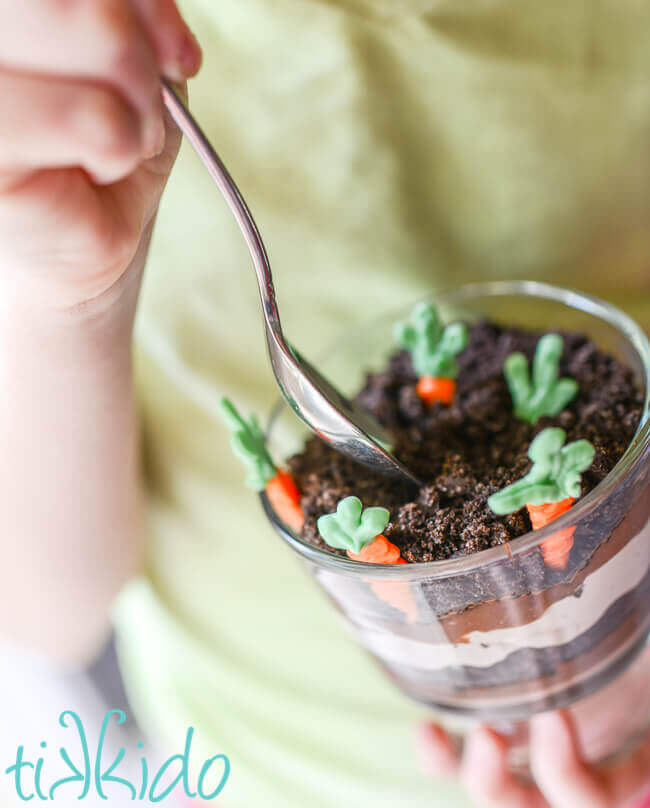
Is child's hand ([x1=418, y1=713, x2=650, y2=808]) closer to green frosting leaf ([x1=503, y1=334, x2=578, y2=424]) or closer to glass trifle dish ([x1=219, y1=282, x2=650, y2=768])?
glass trifle dish ([x1=219, y1=282, x2=650, y2=768])

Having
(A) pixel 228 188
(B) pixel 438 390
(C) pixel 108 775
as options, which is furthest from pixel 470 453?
(C) pixel 108 775

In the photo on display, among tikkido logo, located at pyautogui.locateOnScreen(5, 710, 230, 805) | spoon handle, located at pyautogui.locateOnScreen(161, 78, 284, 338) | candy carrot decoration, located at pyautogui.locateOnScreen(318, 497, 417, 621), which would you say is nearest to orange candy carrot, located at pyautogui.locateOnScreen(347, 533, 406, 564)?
candy carrot decoration, located at pyautogui.locateOnScreen(318, 497, 417, 621)

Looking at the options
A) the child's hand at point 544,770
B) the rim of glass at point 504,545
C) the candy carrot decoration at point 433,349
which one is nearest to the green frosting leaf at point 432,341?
the candy carrot decoration at point 433,349

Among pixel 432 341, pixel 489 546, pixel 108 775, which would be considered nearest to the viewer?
pixel 489 546

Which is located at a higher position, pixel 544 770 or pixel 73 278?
pixel 73 278

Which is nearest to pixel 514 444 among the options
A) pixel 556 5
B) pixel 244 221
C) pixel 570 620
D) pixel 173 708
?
pixel 570 620

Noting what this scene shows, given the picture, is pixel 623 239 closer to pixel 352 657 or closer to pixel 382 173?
pixel 382 173

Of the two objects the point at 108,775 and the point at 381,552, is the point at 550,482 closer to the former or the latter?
the point at 381,552

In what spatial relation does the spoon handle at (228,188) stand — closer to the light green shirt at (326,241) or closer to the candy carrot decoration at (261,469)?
the candy carrot decoration at (261,469)
